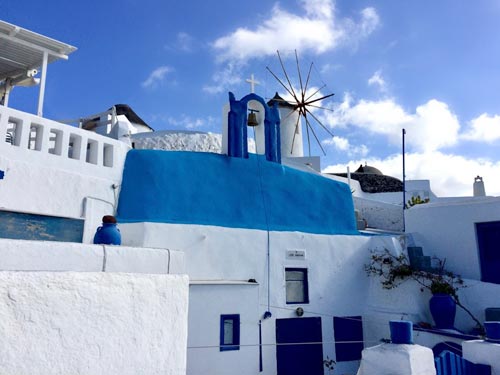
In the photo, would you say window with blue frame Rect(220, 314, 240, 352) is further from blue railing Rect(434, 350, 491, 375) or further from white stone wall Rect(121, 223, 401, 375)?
blue railing Rect(434, 350, 491, 375)

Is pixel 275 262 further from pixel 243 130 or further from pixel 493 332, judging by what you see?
pixel 493 332

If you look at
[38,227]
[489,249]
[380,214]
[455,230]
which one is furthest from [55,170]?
[380,214]

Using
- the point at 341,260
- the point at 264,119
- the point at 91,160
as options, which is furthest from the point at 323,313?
the point at 91,160

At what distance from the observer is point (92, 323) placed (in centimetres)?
373

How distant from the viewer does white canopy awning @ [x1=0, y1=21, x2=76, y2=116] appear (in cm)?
825

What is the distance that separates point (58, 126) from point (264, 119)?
5366 millimetres

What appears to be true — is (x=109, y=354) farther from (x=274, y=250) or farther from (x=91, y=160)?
(x=274, y=250)

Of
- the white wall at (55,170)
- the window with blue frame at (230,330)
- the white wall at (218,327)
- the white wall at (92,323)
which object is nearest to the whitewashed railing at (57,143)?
the white wall at (55,170)

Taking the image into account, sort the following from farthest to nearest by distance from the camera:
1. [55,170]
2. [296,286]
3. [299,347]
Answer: [296,286]
[299,347]
[55,170]

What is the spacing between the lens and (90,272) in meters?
3.86

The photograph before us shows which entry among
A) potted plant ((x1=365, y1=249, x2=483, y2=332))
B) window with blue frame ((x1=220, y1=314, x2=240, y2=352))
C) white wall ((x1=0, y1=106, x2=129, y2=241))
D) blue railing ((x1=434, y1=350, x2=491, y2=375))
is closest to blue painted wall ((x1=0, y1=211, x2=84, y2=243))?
white wall ((x1=0, y1=106, x2=129, y2=241))

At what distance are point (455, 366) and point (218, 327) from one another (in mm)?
4431

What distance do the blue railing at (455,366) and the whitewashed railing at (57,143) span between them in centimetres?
678

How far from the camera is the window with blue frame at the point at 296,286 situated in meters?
10.7
